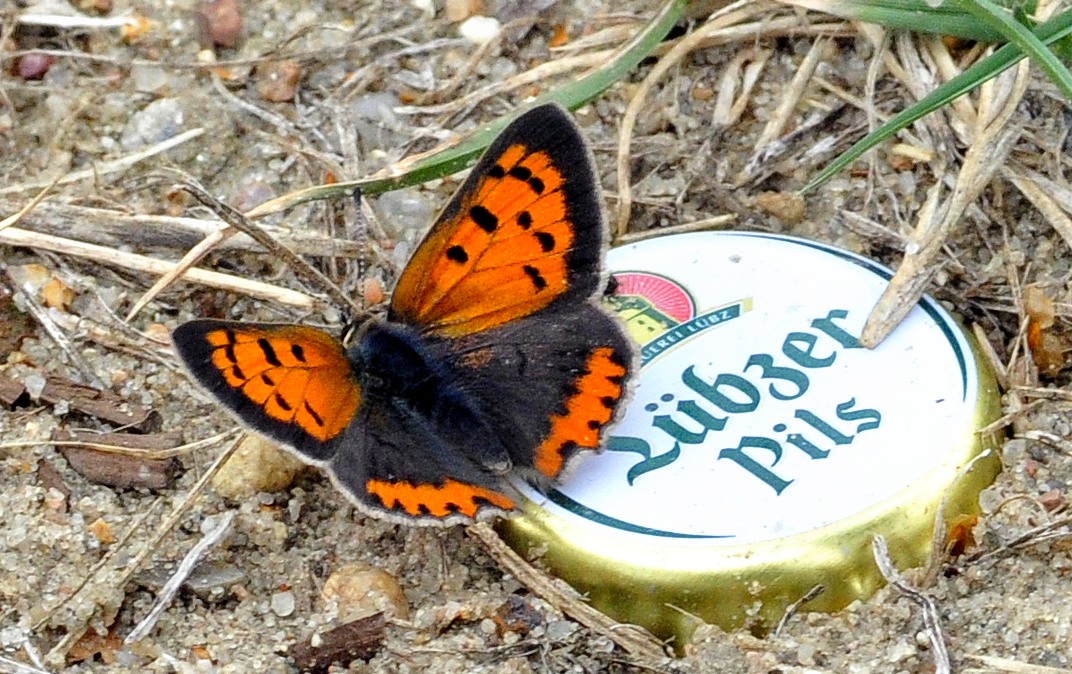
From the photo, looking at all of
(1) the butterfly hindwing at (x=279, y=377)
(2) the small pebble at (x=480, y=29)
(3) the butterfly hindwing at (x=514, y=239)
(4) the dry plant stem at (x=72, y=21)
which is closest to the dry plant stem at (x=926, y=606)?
(3) the butterfly hindwing at (x=514, y=239)

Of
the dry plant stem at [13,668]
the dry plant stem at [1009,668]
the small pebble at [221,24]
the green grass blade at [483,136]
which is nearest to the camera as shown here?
the dry plant stem at [1009,668]

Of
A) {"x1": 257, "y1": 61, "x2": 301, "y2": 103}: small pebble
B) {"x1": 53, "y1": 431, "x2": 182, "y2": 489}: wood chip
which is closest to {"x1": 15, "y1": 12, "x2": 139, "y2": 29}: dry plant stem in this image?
{"x1": 257, "y1": 61, "x2": 301, "y2": 103}: small pebble

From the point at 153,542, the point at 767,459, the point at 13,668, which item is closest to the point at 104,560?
the point at 153,542

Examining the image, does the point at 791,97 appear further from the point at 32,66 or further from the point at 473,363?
the point at 32,66

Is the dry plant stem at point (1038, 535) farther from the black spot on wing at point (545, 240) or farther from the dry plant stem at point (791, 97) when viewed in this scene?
the dry plant stem at point (791, 97)

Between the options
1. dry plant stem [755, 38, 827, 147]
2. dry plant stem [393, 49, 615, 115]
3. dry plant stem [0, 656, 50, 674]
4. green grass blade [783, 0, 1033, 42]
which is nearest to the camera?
dry plant stem [0, 656, 50, 674]

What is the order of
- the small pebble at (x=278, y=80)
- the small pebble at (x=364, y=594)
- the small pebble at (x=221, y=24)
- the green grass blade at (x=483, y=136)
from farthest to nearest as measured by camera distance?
the small pebble at (x=221, y=24), the small pebble at (x=278, y=80), the green grass blade at (x=483, y=136), the small pebble at (x=364, y=594)

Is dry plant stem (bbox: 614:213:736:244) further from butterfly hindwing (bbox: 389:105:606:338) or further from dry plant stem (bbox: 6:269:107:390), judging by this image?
dry plant stem (bbox: 6:269:107:390)
